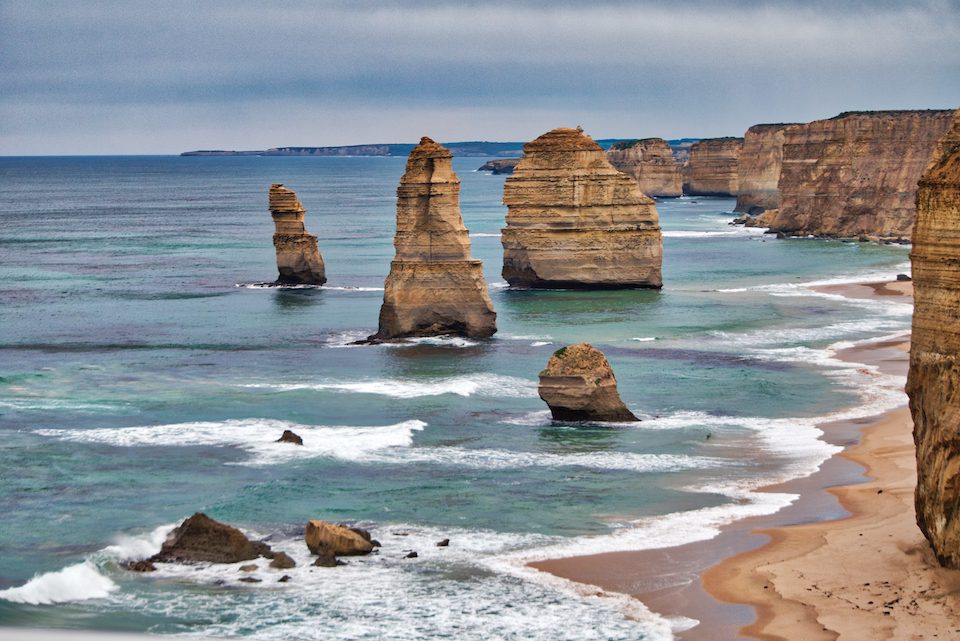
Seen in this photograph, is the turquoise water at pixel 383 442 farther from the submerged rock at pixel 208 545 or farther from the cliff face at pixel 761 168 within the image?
the cliff face at pixel 761 168

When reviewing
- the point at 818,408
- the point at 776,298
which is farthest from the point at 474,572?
the point at 776,298

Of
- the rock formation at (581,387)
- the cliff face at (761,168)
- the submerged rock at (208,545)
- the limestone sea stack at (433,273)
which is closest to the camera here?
the submerged rock at (208,545)

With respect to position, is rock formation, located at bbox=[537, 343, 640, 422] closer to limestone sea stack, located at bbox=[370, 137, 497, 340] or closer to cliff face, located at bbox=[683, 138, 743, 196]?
limestone sea stack, located at bbox=[370, 137, 497, 340]

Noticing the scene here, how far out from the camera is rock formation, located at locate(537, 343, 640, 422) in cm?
3322

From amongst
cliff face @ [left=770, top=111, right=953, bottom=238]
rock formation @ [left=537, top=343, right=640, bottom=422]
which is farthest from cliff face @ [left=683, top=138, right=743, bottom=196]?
rock formation @ [left=537, top=343, right=640, bottom=422]

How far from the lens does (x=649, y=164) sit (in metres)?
166

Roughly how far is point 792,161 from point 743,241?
7721mm

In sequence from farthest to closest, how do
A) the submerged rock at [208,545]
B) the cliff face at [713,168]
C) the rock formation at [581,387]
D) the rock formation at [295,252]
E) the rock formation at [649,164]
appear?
the cliff face at [713,168]
the rock formation at [649,164]
the rock formation at [295,252]
the rock formation at [581,387]
the submerged rock at [208,545]

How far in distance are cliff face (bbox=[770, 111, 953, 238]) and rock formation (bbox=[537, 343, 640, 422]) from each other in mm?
64210

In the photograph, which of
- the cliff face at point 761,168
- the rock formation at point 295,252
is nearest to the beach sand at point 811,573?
the rock formation at point 295,252

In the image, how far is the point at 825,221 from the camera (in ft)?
333

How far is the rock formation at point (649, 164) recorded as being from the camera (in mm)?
162750

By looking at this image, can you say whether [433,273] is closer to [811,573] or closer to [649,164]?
[811,573]

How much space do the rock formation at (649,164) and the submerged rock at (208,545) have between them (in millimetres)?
140740
